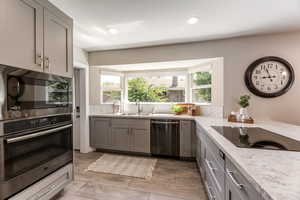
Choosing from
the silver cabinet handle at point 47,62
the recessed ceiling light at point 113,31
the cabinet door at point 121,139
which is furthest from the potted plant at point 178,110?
the silver cabinet handle at point 47,62

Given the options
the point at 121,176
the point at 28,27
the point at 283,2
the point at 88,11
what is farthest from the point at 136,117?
the point at 283,2

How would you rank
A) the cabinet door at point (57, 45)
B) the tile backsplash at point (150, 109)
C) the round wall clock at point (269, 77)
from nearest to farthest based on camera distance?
the cabinet door at point (57, 45), the round wall clock at point (269, 77), the tile backsplash at point (150, 109)

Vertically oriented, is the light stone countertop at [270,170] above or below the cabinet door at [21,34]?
below

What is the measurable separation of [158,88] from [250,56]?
80.6 inches

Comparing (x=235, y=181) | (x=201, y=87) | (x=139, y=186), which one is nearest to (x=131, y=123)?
(x=139, y=186)

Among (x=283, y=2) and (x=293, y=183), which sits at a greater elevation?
(x=283, y=2)

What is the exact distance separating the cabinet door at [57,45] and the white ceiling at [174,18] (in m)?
0.24

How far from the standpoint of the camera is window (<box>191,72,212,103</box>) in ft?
10.3

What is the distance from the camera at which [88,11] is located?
1.80 metres

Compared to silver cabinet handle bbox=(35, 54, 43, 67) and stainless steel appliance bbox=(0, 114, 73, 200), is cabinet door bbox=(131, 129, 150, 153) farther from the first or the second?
silver cabinet handle bbox=(35, 54, 43, 67)

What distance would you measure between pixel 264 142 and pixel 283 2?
5.19ft

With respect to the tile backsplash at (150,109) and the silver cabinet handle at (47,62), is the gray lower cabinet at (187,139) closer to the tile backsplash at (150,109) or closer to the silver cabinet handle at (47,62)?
the tile backsplash at (150,109)

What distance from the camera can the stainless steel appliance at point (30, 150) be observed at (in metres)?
1.13

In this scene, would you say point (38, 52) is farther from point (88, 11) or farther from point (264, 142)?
point (264, 142)
